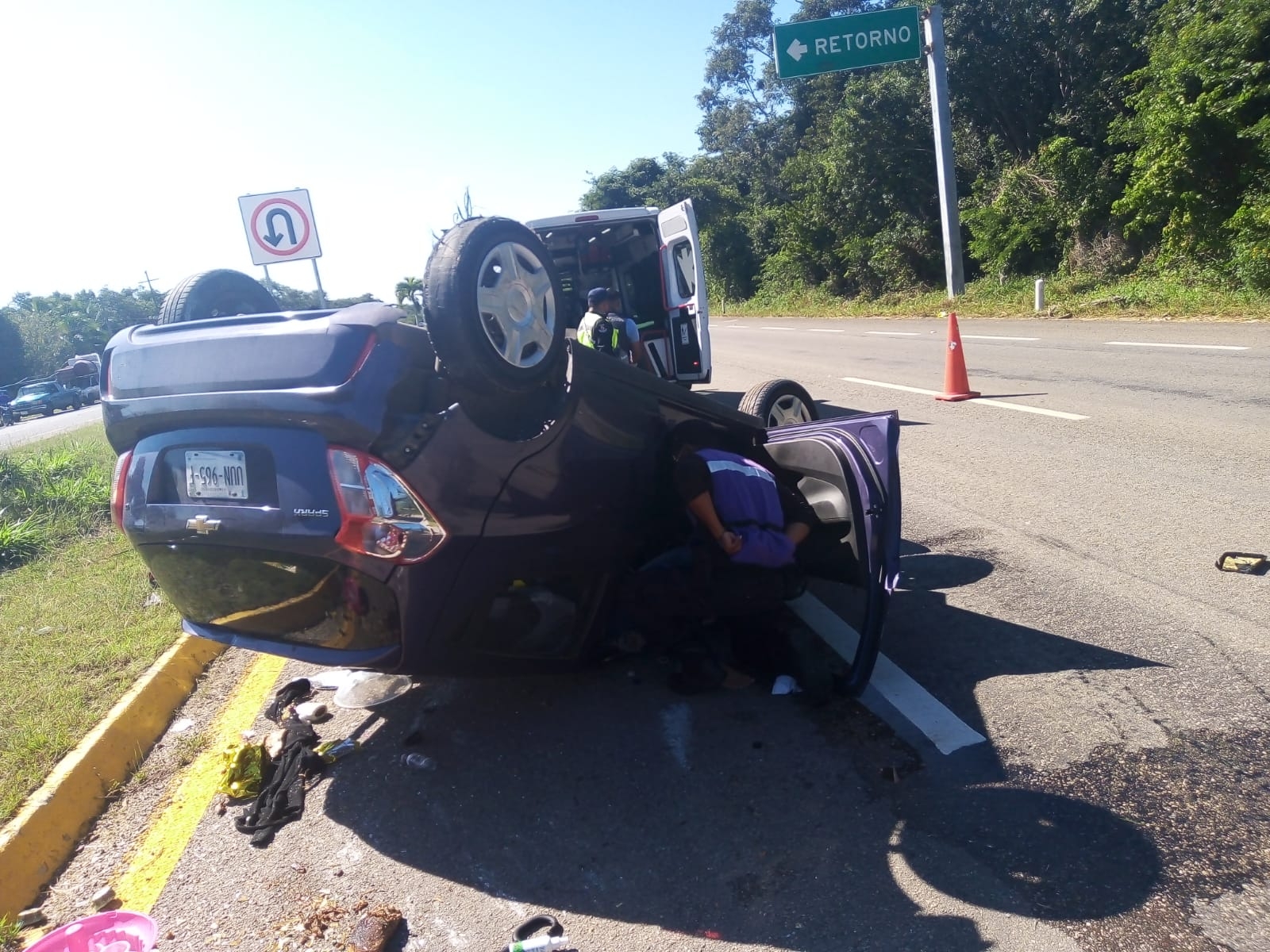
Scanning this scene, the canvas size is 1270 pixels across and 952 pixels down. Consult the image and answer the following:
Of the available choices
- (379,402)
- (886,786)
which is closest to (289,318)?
(379,402)

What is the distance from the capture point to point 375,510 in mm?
2920

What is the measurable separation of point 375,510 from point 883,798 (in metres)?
1.82

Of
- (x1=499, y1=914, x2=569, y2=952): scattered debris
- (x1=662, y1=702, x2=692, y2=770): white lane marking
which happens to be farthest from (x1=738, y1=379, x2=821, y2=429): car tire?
(x1=499, y1=914, x2=569, y2=952): scattered debris

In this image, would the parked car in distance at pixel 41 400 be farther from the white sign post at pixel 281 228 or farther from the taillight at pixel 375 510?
the taillight at pixel 375 510

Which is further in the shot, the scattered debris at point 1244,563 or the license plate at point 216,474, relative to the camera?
the scattered debris at point 1244,563

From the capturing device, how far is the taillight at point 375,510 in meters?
2.91

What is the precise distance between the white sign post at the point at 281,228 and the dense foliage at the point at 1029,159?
51.1 feet

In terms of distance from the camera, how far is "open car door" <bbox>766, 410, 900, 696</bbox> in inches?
147

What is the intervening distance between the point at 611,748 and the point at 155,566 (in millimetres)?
1736

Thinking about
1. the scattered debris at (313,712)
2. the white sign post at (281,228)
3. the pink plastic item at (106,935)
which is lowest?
the scattered debris at (313,712)

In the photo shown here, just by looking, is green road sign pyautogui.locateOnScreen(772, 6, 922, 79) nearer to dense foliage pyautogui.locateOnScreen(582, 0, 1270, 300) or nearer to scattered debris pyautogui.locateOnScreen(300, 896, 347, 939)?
dense foliage pyautogui.locateOnScreen(582, 0, 1270, 300)

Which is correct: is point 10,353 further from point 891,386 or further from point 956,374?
point 956,374

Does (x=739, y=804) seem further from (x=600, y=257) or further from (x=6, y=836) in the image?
(x=600, y=257)

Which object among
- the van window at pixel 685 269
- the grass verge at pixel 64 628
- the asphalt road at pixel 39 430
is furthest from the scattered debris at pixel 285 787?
the asphalt road at pixel 39 430
